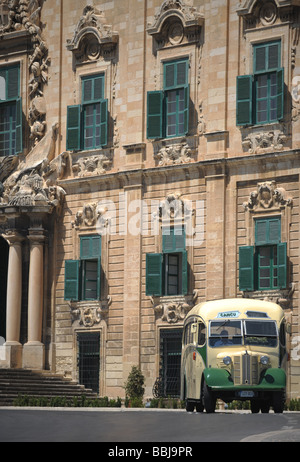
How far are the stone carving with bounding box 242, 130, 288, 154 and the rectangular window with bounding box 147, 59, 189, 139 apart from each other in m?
2.80

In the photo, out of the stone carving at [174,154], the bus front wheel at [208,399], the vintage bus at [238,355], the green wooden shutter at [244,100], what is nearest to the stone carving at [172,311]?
the stone carving at [174,154]

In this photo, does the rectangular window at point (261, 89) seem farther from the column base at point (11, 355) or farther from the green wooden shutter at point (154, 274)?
the column base at point (11, 355)

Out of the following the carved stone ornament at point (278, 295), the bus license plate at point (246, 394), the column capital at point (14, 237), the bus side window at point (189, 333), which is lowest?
the bus license plate at point (246, 394)

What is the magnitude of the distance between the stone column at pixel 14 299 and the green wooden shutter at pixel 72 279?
185 centimetres

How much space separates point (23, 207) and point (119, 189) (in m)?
3.76

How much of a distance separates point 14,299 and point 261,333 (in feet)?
50.7

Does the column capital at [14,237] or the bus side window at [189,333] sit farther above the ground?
the column capital at [14,237]

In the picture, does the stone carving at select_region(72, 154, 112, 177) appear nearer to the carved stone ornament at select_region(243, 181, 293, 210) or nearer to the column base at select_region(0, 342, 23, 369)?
the carved stone ornament at select_region(243, 181, 293, 210)

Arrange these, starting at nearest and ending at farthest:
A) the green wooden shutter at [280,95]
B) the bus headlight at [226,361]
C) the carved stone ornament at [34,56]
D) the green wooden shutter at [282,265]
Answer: the bus headlight at [226,361]
the green wooden shutter at [282,265]
the green wooden shutter at [280,95]
the carved stone ornament at [34,56]

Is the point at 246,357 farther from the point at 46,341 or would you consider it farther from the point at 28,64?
the point at 28,64

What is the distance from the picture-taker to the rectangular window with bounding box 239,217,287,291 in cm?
3959

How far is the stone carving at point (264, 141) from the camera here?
3981cm

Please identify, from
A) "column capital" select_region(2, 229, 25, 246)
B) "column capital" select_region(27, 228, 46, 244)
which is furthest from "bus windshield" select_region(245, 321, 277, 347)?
"column capital" select_region(2, 229, 25, 246)
